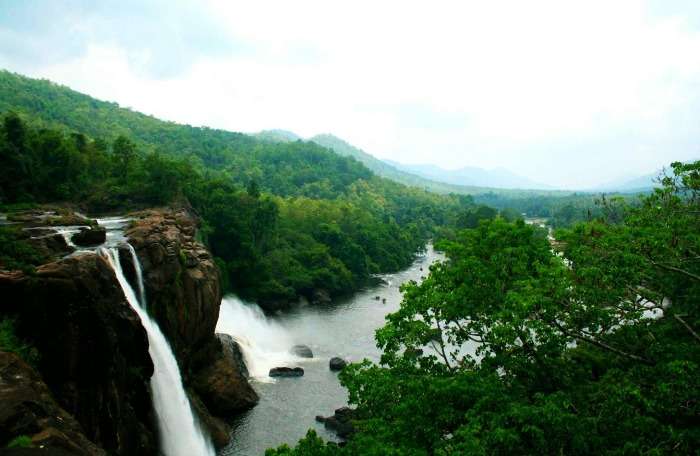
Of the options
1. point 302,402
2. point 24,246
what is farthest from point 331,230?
point 24,246

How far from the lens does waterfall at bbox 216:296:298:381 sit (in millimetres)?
40438

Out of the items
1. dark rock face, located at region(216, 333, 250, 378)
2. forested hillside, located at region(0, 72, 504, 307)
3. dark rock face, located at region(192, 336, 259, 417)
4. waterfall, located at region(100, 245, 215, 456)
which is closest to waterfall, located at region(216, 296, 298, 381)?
dark rock face, located at region(216, 333, 250, 378)

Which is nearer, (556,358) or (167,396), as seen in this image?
(556,358)

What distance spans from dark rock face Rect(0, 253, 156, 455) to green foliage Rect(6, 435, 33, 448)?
5.39 metres

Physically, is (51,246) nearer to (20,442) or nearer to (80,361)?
(80,361)

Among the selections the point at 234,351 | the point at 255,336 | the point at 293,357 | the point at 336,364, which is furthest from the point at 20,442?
the point at 255,336

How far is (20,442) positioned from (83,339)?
6776 mm

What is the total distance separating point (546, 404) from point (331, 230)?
72790 mm

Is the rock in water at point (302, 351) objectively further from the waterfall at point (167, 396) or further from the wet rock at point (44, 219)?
the wet rock at point (44, 219)

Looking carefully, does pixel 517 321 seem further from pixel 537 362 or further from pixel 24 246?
→ pixel 24 246

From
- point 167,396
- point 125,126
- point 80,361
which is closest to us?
point 80,361

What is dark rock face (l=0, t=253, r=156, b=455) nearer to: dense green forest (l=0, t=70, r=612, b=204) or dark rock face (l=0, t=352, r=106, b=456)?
dark rock face (l=0, t=352, r=106, b=456)

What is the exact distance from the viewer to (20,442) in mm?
11664

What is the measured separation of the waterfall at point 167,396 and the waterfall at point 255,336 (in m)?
12.7
